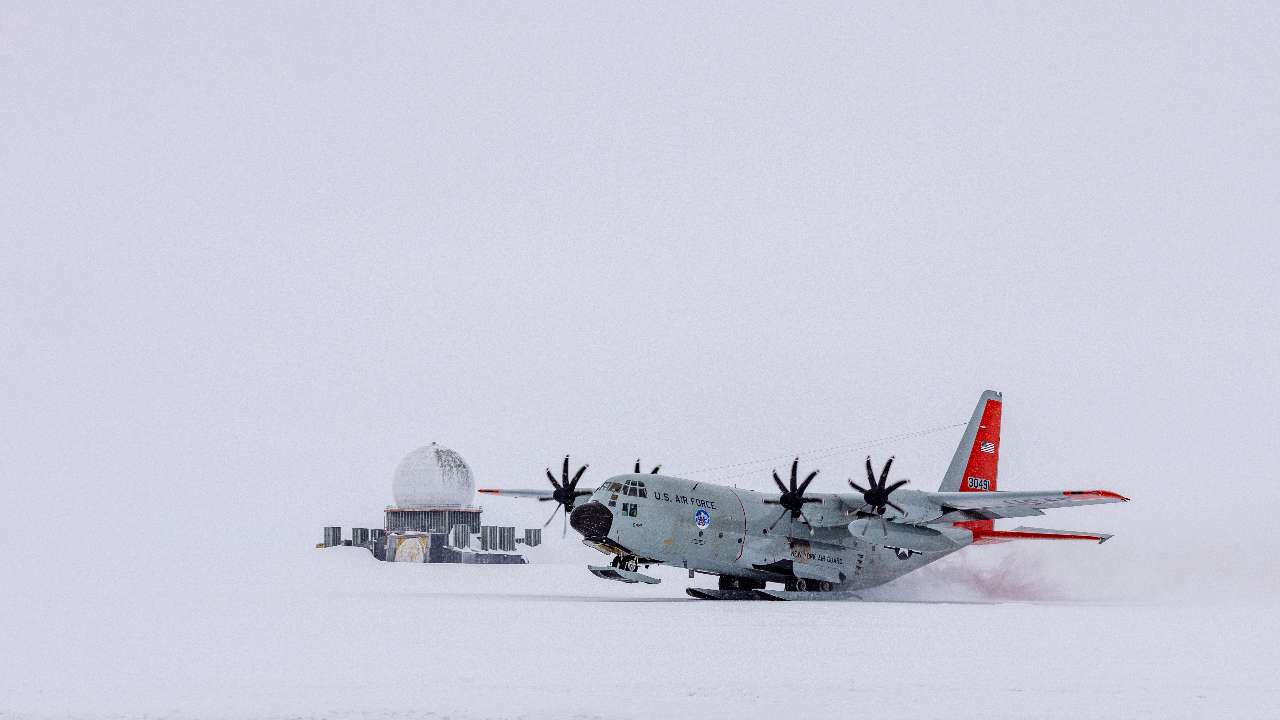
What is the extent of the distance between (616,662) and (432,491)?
7604cm

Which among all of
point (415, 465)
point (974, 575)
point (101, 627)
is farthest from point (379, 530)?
point (101, 627)

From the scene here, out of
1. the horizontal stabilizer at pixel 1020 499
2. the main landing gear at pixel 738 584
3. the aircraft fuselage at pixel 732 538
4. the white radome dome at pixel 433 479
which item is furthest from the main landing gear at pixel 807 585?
the white radome dome at pixel 433 479

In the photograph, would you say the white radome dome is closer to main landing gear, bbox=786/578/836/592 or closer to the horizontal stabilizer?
main landing gear, bbox=786/578/836/592

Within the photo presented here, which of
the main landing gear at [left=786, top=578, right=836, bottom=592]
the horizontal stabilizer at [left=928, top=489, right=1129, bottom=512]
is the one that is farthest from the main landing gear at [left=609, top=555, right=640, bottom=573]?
the horizontal stabilizer at [left=928, top=489, right=1129, bottom=512]

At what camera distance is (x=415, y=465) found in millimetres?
94250

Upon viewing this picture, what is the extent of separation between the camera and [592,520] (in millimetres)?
37625

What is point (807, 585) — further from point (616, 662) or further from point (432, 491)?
point (432, 491)

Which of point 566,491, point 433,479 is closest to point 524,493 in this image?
point 566,491

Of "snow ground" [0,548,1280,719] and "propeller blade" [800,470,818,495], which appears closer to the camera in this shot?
"snow ground" [0,548,1280,719]

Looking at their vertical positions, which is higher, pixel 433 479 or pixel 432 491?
pixel 433 479

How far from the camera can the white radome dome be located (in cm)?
9388

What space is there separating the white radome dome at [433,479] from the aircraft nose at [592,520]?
57922mm

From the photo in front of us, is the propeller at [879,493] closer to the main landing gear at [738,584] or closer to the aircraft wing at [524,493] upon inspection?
the main landing gear at [738,584]

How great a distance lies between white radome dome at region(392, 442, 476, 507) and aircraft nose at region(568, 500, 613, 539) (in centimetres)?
5792
